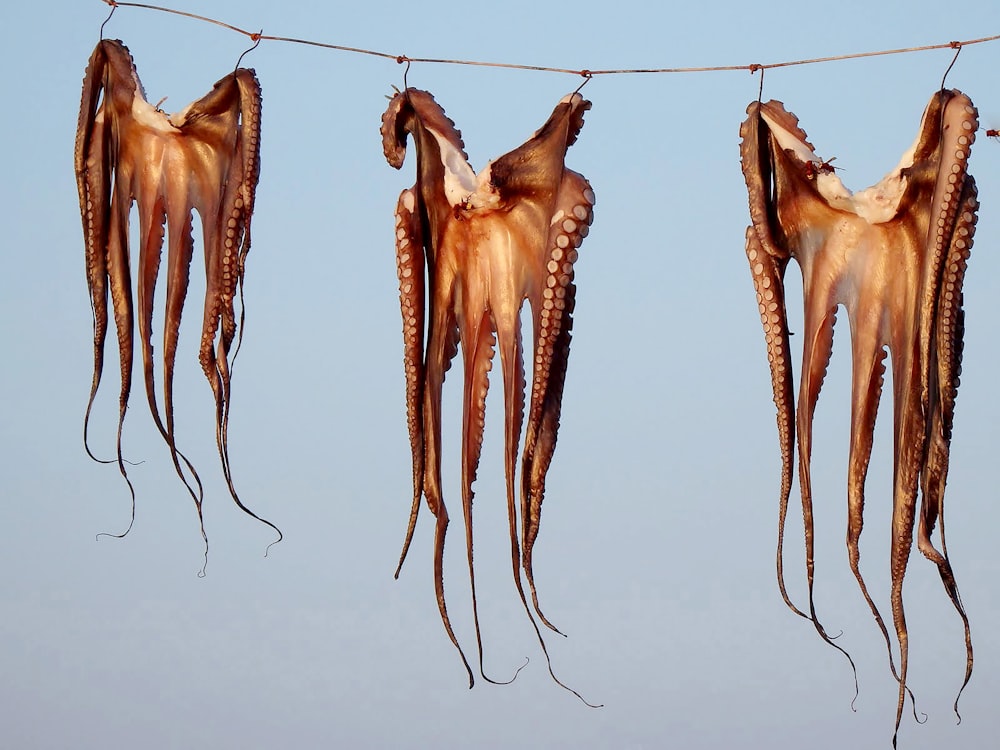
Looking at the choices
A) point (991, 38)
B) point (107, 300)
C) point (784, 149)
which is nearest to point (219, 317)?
point (107, 300)

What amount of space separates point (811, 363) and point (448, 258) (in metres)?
0.86

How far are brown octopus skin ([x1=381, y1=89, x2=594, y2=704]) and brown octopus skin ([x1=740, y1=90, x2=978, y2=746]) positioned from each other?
0.42m

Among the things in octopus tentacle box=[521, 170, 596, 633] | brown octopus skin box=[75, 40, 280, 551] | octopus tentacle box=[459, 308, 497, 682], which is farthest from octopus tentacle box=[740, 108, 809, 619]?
brown octopus skin box=[75, 40, 280, 551]

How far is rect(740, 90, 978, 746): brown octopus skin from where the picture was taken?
338 cm

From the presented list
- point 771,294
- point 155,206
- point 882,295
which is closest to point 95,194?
point 155,206

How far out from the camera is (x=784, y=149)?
11.8 feet

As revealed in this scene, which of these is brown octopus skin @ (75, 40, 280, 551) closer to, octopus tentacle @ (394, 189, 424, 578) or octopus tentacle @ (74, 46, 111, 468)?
octopus tentacle @ (74, 46, 111, 468)

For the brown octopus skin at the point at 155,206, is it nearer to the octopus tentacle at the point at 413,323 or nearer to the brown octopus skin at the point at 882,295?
the octopus tentacle at the point at 413,323

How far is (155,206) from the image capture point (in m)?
4.03

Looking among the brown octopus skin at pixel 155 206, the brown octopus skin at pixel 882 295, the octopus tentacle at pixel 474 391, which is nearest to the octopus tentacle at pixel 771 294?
the brown octopus skin at pixel 882 295

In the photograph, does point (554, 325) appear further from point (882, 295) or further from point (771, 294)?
point (882, 295)

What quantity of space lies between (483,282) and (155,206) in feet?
2.85

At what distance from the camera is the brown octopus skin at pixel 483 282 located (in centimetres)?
359

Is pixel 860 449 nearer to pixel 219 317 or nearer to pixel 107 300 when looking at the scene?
pixel 219 317
